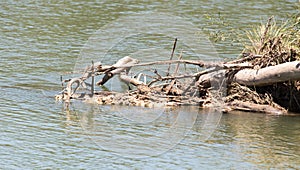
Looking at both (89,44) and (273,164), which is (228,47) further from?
(273,164)

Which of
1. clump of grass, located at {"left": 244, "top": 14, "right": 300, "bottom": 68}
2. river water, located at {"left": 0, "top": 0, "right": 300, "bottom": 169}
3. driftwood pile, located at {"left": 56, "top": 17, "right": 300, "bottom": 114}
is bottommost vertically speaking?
river water, located at {"left": 0, "top": 0, "right": 300, "bottom": 169}

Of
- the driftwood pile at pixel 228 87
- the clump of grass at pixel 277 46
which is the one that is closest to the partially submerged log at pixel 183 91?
→ the driftwood pile at pixel 228 87

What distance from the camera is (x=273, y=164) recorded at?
761 centimetres

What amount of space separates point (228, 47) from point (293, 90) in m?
4.78

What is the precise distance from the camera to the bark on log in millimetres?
9297

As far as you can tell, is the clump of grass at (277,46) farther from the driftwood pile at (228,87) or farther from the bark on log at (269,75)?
the bark on log at (269,75)

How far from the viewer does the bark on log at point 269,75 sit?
9297mm

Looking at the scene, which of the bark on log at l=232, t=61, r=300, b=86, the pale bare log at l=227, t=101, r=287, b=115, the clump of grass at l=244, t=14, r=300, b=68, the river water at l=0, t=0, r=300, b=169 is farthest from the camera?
the pale bare log at l=227, t=101, r=287, b=115

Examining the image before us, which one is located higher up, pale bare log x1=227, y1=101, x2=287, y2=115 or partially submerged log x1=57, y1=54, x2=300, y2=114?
partially submerged log x1=57, y1=54, x2=300, y2=114

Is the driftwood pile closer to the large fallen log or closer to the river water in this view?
the large fallen log

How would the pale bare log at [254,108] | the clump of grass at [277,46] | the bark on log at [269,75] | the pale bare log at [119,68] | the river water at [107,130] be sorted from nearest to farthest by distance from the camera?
the river water at [107,130]
the bark on log at [269,75]
the clump of grass at [277,46]
the pale bare log at [254,108]
the pale bare log at [119,68]

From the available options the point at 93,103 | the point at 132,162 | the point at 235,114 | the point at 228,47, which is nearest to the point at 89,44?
the point at 228,47

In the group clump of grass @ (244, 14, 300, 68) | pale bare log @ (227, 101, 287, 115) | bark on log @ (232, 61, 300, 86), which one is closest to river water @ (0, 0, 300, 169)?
pale bare log @ (227, 101, 287, 115)

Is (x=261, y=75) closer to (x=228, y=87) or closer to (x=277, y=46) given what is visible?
(x=277, y=46)
